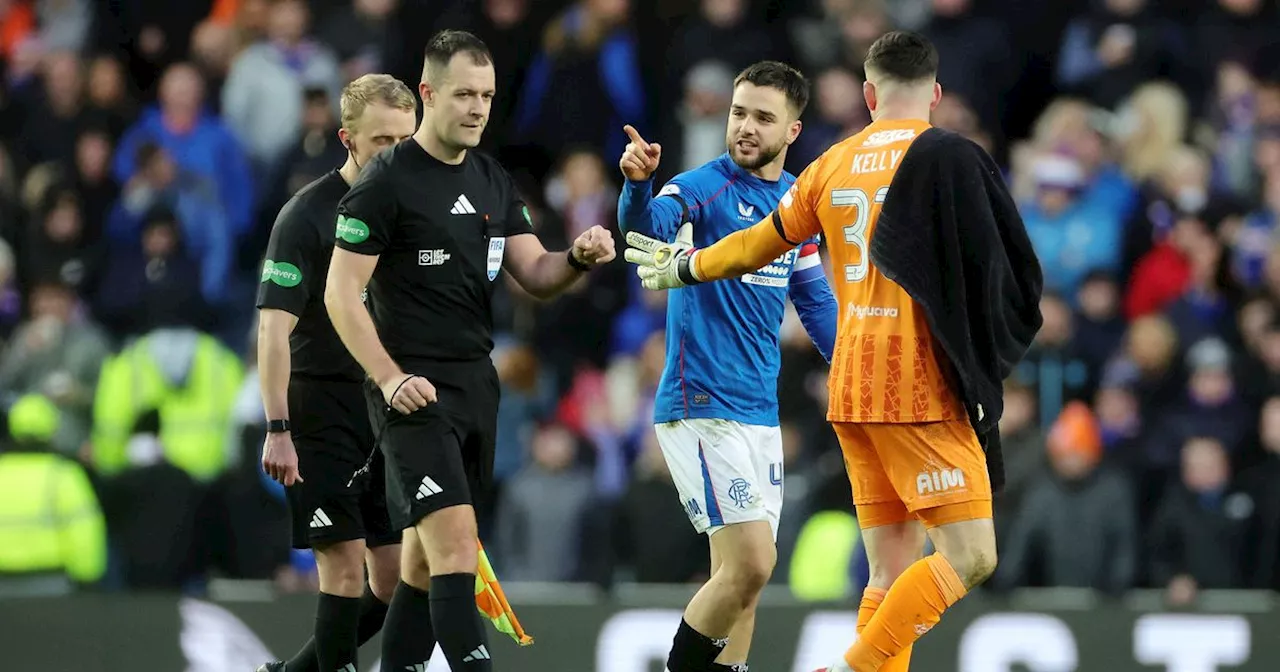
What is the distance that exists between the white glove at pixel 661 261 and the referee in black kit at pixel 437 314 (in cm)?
27

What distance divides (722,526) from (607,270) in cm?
618

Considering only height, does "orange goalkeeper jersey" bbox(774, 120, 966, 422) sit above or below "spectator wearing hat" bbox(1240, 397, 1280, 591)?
above

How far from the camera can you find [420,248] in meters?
7.59

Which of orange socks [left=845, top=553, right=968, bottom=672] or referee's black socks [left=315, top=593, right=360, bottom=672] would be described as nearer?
orange socks [left=845, top=553, right=968, bottom=672]

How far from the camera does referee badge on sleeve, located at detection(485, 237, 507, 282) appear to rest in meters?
7.76

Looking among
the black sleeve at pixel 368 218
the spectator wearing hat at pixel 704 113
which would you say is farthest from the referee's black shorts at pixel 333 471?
the spectator wearing hat at pixel 704 113

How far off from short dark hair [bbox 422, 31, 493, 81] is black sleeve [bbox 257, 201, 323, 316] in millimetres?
1030

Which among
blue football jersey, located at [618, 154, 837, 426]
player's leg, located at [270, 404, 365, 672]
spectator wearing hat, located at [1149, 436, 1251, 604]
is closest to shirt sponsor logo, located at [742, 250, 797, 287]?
blue football jersey, located at [618, 154, 837, 426]

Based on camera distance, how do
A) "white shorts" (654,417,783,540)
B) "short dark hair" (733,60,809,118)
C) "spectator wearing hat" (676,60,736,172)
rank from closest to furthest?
1. "white shorts" (654,417,783,540)
2. "short dark hair" (733,60,809,118)
3. "spectator wearing hat" (676,60,736,172)

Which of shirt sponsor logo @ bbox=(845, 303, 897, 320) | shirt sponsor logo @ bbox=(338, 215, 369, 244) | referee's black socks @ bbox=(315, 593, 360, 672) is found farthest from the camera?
referee's black socks @ bbox=(315, 593, 360, 672)

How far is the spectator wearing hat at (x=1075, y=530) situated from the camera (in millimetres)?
12203

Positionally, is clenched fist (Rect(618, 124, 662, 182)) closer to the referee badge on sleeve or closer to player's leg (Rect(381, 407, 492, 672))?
the referee badge on sleeve

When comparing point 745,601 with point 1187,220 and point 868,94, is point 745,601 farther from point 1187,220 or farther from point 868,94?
point 1187,220

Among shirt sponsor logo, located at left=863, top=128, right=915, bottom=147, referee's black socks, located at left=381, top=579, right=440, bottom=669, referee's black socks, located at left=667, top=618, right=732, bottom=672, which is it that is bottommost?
referee's black socks, located at left=667, top=618, right=732, bottom=672
